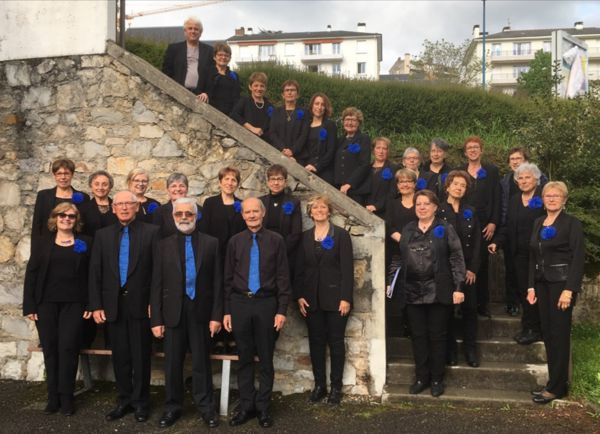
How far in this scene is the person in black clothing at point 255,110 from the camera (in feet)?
21.4

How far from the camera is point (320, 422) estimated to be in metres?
4.82

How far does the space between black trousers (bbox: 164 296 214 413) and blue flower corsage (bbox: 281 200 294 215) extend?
1.21 metres

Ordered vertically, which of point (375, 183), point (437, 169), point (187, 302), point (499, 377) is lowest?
point (499, 377)

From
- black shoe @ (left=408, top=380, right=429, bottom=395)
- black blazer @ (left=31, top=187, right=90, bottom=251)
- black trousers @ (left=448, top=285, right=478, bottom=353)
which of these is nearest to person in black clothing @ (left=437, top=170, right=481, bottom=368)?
black trousers @ (left=448, top=285, right=478, bottom=353)

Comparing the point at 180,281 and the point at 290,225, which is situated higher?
the point at 290,225

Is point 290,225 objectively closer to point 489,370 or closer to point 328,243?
point 328,243

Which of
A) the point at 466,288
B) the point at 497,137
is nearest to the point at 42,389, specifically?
the point at 466,288

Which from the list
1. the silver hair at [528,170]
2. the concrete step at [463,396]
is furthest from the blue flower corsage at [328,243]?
the silver hair at [528,170]

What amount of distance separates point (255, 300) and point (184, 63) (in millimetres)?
3144

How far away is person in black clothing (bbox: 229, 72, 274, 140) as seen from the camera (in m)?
6.54

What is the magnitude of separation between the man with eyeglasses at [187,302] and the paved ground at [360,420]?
0.91ft

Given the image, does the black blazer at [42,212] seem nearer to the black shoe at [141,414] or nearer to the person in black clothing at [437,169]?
the black shoe at [141,414]

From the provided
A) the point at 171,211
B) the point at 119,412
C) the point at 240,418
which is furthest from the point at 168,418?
the point at 171,211

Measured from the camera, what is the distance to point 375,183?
610 cm
